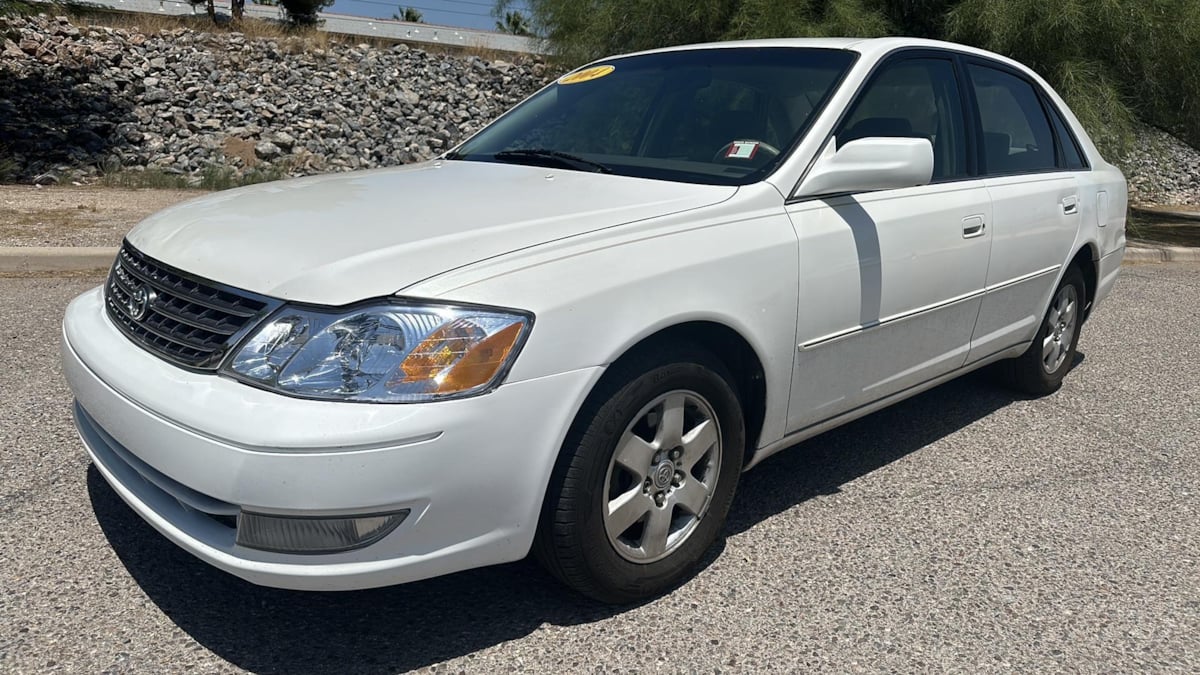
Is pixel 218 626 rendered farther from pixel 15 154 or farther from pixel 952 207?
pixel 15 154

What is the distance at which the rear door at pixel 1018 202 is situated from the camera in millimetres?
3854

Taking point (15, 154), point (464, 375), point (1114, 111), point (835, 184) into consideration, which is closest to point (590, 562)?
point (464, 375)

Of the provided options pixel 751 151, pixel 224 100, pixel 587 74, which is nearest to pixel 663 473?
pixel 751 151

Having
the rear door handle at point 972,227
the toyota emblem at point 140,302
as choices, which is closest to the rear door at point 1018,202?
the rear door handle at point 972,227

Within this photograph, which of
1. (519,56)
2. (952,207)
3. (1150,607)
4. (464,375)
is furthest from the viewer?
(519,56)

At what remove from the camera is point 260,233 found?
252cm

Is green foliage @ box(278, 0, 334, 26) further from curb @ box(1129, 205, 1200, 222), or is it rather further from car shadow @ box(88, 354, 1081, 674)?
car shadow @ box(88, 354, 1081, 674)

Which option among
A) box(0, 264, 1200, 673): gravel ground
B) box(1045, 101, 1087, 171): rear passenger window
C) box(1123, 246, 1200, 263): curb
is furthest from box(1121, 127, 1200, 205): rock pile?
box(0, 264, 1200, 673): gravel ground

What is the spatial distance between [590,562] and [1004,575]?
4.57 feet

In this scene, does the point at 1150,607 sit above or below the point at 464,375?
below

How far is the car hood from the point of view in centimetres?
223

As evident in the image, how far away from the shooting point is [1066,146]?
461cm

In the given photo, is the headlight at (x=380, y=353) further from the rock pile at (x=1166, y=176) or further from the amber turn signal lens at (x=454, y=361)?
the rock pile at (x=1166, y=176)

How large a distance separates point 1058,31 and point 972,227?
28.5ft
